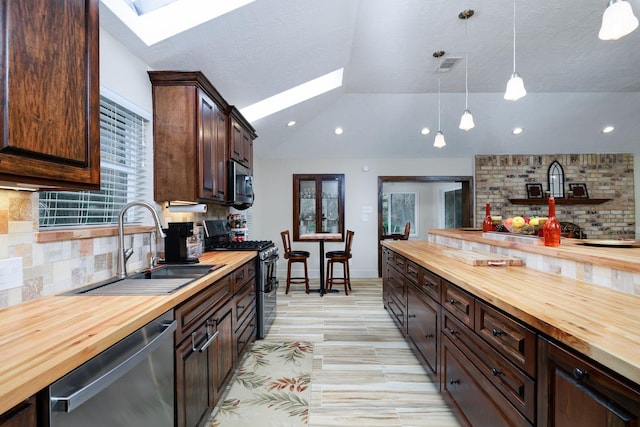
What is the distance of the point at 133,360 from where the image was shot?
43.1 inches

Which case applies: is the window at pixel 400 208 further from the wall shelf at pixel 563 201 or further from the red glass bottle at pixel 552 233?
the red glass bottle at pixel 552 233

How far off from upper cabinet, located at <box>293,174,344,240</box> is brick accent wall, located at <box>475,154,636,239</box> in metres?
2.74

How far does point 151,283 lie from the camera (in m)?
1.81

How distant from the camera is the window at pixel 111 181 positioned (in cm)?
170

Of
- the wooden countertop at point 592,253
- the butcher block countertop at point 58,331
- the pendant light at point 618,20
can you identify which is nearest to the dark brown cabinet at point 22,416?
the butcher block countertop at point 58,331

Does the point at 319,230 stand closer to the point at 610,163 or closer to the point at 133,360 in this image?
the point at 133,360

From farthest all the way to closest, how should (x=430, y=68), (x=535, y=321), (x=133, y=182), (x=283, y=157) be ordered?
(x=283, y=157) < (x=430, y=68) < (x=133, y=182) < (x=535, y=321)

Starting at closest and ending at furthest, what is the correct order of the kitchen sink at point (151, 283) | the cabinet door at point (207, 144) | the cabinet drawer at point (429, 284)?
the kitchen sink at point (151, 283) → the cabinet drawer at point (429, 284) → the cabinet door at point (207, 144)

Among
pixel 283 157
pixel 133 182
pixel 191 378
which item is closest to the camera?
pixel 191 378

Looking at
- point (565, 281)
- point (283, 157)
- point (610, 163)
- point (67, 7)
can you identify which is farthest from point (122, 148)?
point (610, 163)

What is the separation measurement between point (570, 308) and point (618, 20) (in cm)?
148

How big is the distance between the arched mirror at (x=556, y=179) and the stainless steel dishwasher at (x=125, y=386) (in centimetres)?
723

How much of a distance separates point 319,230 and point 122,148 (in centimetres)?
445

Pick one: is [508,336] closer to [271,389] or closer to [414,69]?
[271,389]
